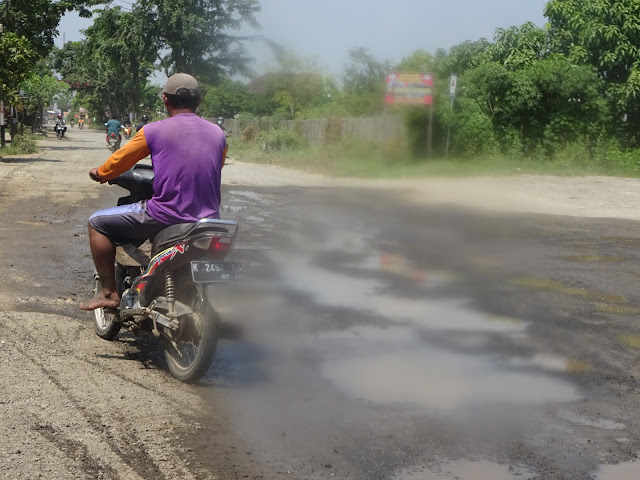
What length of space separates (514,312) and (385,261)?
260 cm

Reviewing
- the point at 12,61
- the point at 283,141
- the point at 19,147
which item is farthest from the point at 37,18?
the point at 283,141

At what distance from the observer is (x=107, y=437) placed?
392cm

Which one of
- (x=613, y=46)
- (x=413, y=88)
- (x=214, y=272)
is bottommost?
(x=214, y=272)

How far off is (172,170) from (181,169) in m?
0.05

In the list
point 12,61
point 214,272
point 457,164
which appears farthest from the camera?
point 457,164

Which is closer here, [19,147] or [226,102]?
[19,147]

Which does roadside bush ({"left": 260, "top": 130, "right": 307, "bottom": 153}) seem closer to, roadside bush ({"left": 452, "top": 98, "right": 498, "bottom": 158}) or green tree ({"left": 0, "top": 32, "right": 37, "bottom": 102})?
roadside bush ({"left": 452, "top": 98, "right": 498, "bottom": 158})

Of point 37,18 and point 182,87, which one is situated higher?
point 37,18

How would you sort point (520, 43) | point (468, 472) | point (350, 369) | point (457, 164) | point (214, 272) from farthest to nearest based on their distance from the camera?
point (520, 43) < point (457, 164) < point (350, 369) < point (214, 272) < point (468, 472)

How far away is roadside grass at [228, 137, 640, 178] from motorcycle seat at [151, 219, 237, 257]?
19046 millimetres

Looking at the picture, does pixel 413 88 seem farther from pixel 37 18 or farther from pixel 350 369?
pixel 350 369

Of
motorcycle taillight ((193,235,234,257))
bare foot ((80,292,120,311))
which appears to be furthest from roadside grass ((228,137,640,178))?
motorcycle taillight ((193,235,234,257))

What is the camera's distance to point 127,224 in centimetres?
520

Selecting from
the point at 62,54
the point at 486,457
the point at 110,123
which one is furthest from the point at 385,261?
the point at 62,54
